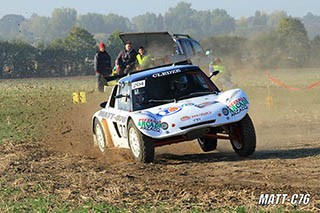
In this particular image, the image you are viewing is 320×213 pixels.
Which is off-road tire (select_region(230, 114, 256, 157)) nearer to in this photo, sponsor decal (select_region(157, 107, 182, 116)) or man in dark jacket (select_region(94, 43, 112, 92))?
sponsor decal (select_region(157, 107, 182, 116))

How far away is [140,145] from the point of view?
32.7 ft

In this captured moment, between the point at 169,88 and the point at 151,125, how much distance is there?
145 cm

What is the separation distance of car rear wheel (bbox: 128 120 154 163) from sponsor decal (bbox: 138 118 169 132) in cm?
20

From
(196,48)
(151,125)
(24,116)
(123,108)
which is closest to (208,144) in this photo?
(123,108)

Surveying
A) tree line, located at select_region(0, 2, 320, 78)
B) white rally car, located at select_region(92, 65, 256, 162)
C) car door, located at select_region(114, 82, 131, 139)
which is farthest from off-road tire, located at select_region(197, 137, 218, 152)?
tree line, located at select_region(0, 2, 320, 78)

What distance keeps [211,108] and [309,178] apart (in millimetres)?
2365

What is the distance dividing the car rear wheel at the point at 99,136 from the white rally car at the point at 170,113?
0.03 m

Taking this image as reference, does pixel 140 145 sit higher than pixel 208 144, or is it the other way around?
pixel 140 145

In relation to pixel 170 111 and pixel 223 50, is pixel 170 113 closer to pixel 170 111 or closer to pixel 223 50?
pixel 170 111

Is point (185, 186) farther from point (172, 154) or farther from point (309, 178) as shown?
point (172, 154)

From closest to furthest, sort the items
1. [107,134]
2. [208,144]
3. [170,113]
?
[170,113], [107,134], [208,144]

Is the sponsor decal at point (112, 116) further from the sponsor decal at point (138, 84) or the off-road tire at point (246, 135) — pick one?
the off-road tire at point (246, 135)

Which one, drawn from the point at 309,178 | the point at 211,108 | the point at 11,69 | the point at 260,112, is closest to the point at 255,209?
the point at 309,178

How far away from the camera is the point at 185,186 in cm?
788
